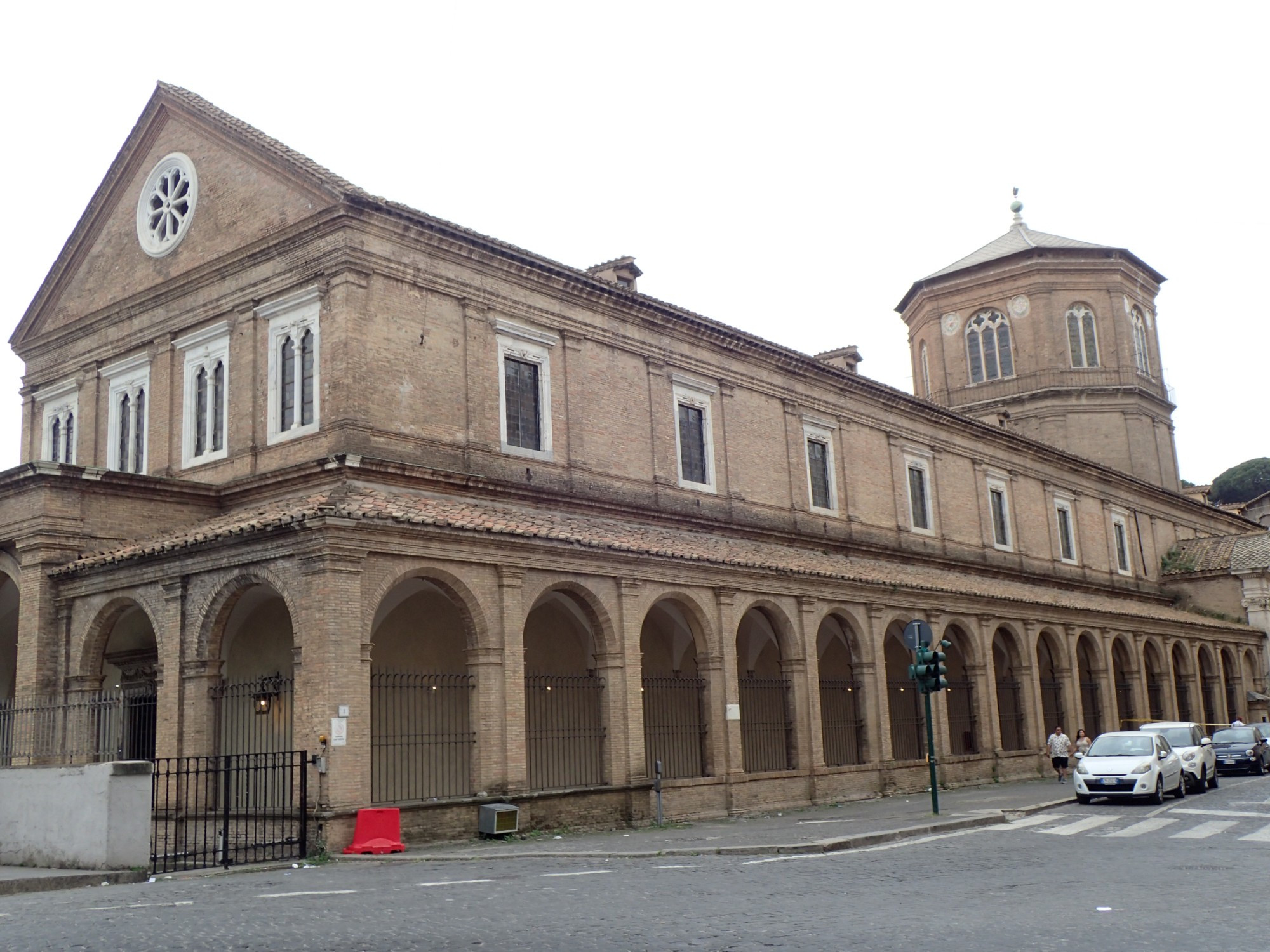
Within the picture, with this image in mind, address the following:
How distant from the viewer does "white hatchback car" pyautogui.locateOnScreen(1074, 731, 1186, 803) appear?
73.3 feet

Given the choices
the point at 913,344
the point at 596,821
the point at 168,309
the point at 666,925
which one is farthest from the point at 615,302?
the point at 913,344

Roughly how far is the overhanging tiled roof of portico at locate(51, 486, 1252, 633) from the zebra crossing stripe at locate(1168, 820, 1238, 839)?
8.73m

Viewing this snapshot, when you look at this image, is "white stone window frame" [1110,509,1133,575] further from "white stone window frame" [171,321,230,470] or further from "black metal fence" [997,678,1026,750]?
"white stone window frame" [171,321,230,470]

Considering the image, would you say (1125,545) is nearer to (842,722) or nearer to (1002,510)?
(1002,510)

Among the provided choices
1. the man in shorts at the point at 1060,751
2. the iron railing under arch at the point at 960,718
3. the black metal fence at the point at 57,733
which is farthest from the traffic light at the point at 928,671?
the black metal fence at the point at 57,733

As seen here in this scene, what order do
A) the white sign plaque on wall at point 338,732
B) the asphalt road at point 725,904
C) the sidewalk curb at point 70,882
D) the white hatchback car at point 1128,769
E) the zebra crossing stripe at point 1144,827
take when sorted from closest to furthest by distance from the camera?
the asphalt road at point 725,904 < the sidewalk curb at point 70,882 < the white sign plaque on wall at point 338,732 < the zebra crossing stripe at point 1144,827 < the white hatchback car at point 1128,769

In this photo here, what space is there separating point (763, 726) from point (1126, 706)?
17143 millimetres

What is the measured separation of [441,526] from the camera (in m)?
18.4

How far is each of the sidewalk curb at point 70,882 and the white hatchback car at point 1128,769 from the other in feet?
51.7

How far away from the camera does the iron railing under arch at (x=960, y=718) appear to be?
31438mm

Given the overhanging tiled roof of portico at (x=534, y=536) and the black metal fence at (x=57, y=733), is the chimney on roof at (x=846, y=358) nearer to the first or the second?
the overhanging tiled roof of portico at (x=534, y=536)

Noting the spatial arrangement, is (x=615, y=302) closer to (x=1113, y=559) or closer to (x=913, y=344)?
(x=1113, y=559)

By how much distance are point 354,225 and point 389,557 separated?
19.9 feet

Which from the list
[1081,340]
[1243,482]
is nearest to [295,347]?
[1081,340]
